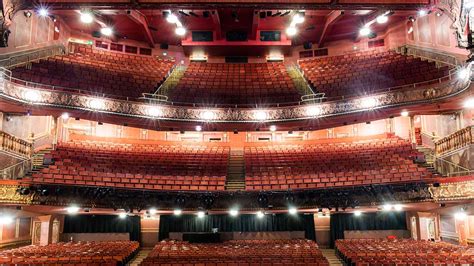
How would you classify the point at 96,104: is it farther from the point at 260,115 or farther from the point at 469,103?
the point at 469,103

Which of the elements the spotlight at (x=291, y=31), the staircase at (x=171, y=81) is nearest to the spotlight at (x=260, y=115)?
the staircase at (x=171, y=81)

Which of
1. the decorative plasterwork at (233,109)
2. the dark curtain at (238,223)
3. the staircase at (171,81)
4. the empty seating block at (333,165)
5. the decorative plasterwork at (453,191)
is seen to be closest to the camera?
the decorative plasterwork at (453,191)

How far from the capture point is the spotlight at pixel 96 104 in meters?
12.2

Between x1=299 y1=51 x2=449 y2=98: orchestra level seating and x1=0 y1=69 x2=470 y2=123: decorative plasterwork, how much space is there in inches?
28.8

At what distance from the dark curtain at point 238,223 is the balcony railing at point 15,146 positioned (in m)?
5.13

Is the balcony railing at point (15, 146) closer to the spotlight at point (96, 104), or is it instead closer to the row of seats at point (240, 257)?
the spotlight at point (96, 104)

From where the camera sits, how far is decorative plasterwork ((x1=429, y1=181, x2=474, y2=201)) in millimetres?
8748

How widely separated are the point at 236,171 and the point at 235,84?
12.4ft

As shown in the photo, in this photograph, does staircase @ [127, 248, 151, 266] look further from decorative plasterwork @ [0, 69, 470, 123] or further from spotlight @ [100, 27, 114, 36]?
spotlight @ [100, 27, 114, 36]

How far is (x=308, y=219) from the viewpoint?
1360 centimetres

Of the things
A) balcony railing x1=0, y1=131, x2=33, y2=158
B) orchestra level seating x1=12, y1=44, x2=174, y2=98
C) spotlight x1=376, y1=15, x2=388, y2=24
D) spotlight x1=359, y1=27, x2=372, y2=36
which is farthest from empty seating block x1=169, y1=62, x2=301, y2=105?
balcony railing x1=0, y1=131, x2=33, y2=158

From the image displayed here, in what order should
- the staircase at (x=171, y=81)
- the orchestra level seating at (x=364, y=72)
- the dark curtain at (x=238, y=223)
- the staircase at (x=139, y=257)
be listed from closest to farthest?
the staircase at (x=139, y=257) → the orchestra level seating at (x=364, y=72) → the dark curtain at (x=238, y=223) → the staircase at (x=171, y=81)

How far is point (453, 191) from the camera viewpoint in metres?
9.27

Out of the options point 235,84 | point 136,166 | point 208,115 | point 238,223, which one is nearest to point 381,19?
point 235,84
